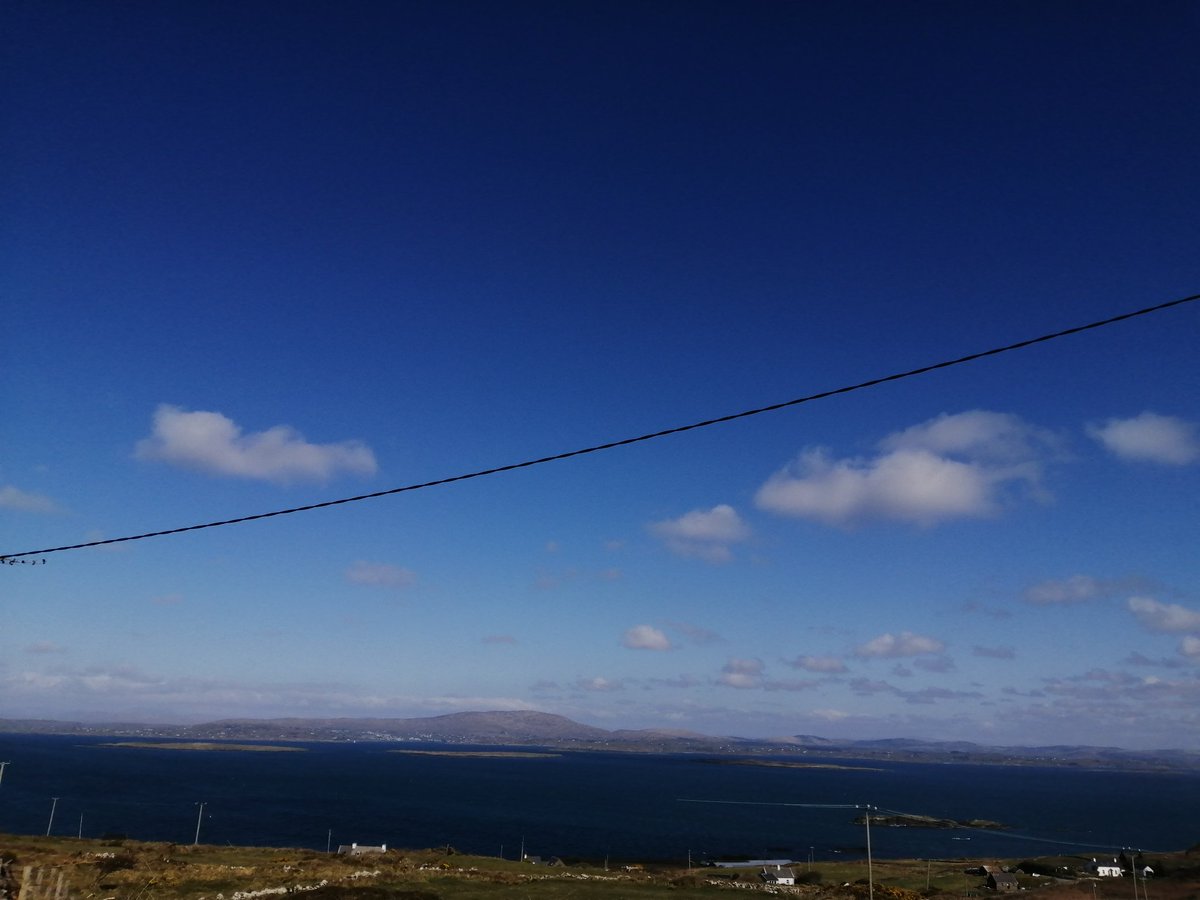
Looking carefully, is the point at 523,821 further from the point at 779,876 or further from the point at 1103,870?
the point at 1103,870

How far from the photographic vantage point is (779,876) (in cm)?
7388

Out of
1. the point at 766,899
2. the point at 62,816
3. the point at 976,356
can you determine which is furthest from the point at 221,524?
the point at 62,816

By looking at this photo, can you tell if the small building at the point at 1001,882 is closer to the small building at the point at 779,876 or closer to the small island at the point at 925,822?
the small building at the point at 779,876

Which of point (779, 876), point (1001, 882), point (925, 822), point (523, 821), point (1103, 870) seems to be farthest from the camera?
point (925, 822)

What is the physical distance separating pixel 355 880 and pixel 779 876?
43.7 meters

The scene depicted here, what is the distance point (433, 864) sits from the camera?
204 feet

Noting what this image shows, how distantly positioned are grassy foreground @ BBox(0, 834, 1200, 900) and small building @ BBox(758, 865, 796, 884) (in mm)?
8152

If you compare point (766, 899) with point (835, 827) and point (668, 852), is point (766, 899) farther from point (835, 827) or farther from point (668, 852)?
point (835, 827)

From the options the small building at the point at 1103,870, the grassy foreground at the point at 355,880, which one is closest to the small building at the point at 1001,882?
the grassy foreground at the point at 355,880

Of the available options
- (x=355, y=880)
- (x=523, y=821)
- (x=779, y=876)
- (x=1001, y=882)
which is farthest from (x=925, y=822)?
(x=355, y=880)

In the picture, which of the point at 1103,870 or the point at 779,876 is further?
the point at 1103,870

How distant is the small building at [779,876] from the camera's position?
71938 mm

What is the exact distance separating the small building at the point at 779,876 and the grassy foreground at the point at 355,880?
26.7ft

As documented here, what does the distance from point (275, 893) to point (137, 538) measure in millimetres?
35709
